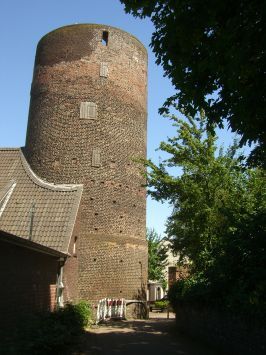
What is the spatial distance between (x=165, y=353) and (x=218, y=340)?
174 centimetres

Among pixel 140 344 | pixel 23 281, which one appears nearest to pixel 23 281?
pixel 23 281

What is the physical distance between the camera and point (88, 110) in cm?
2425

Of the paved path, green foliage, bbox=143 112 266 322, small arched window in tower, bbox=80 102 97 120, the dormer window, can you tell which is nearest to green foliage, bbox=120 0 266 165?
green foliage, bbox=143 112 266 322

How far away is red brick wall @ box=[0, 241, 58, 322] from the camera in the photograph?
1115cm

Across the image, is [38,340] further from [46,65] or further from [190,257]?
[46,65]

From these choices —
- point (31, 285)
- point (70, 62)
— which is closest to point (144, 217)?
point (70, 62)

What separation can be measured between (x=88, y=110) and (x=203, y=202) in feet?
34.0

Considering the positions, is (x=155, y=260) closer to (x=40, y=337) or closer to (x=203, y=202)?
(x=203, y=202)

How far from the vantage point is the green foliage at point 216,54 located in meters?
6.49

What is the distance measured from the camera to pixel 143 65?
2742 centimetres

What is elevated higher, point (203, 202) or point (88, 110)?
point (88, 110)

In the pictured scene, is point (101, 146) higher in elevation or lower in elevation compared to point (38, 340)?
higher

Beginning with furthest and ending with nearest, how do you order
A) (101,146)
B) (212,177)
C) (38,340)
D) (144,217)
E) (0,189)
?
(144,217)
(101,146)
(0,189)
(212,177)
(38,340)

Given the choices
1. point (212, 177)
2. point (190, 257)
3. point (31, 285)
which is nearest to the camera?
point (31, 285)
